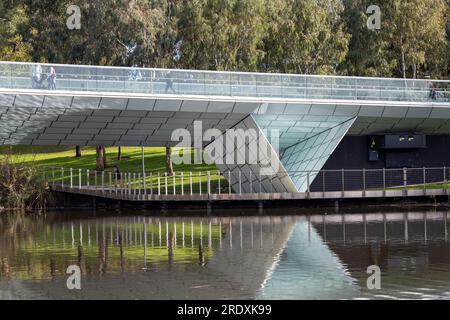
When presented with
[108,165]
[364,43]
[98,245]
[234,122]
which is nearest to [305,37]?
[364,43]

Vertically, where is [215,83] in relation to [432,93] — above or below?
above

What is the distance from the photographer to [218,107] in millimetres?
38125

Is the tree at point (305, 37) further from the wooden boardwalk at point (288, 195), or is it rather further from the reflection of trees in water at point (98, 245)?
the reflection of trees in water at point (98, 245)

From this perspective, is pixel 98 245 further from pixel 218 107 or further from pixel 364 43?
pixel 364 43

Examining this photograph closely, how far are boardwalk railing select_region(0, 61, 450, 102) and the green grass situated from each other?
7.72 metres

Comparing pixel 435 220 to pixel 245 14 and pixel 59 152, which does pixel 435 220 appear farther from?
pixel 59 152

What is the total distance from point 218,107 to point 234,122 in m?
2.30

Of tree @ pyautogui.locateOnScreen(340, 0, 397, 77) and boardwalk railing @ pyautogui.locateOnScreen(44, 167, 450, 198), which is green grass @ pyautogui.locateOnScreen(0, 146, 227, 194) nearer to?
boardwalk railing @ pyautogui.locateOnScreen(44, 167, 450, 198)

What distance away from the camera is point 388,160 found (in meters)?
44.2

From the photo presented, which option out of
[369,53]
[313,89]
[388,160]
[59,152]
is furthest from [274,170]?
[59,152]

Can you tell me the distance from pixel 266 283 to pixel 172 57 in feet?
116

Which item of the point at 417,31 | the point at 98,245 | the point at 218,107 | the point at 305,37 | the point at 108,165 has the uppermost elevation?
the point at 417,31

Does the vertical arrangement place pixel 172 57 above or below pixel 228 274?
above

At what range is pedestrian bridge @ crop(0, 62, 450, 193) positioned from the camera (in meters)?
35.9
